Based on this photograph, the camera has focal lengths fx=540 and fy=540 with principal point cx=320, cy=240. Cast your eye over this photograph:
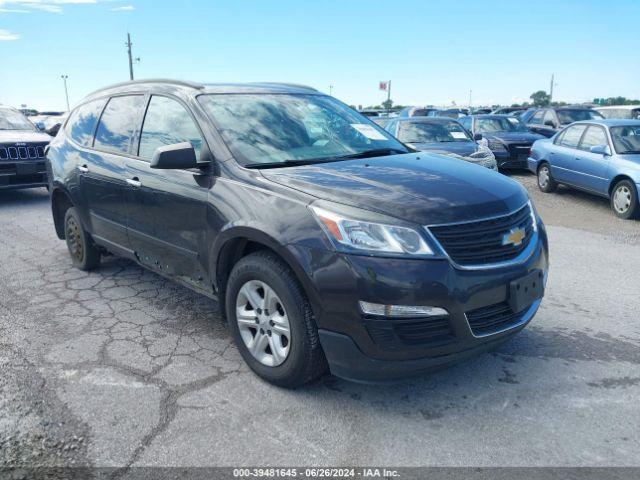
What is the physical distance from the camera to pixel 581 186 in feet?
30.3

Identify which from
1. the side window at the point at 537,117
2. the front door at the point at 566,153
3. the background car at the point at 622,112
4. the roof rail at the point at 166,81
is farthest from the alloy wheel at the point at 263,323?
the background car at the point at 622,112

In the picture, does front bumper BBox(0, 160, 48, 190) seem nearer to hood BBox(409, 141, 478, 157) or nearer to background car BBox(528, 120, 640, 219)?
hood BBox(409, 141, 478, 157)

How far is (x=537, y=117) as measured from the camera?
1652cm

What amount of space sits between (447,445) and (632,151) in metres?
7.56

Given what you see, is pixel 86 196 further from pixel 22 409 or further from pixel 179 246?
pixel 22 409

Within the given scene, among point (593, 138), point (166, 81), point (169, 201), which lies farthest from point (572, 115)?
point (169, 201)

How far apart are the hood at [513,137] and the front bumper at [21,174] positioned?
31.4 feet

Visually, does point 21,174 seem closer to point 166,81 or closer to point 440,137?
point 166,81

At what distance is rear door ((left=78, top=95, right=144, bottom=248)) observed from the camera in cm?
430

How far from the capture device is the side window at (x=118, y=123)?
14.1ft

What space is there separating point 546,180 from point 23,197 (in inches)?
393

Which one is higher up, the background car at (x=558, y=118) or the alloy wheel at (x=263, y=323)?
the background car at (x=558, y=118)

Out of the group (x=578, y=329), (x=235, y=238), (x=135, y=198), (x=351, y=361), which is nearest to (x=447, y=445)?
(x=351, y=361)

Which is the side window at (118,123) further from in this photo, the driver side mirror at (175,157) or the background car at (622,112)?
the background car at (622,112)
